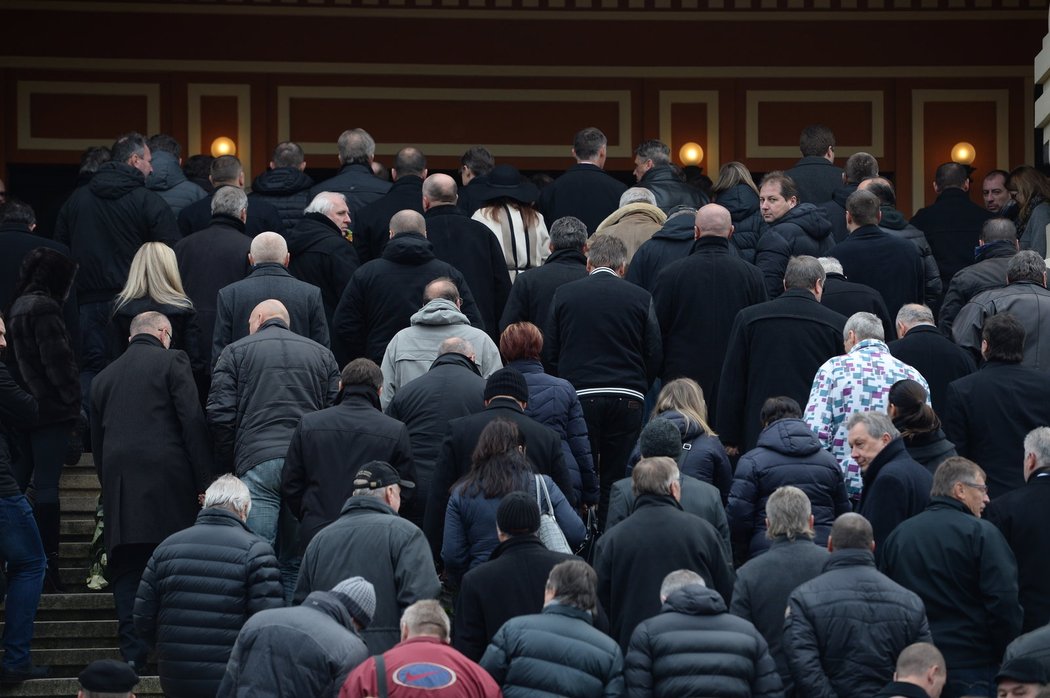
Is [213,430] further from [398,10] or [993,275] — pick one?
[398,10]

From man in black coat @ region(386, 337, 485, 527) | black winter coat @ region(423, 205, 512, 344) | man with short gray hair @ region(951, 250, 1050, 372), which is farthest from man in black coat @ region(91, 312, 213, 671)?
man with short gray hair @ region(951, 250, 1050, 372)

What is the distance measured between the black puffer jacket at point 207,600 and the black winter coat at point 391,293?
8.66ft

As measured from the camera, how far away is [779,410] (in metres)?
→ 9.84

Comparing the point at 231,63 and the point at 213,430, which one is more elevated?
the point at 231,63

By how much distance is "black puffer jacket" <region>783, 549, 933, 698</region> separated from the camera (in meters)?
8.45

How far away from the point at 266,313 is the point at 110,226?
2.28 meters

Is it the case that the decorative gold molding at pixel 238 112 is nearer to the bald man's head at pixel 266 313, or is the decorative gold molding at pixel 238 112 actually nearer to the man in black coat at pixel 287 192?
the man in black coat at pixel 287 192

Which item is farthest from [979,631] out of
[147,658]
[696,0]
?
[696,0]

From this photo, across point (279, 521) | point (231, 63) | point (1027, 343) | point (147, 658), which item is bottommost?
point (147, 658)

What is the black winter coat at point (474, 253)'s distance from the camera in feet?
40.6

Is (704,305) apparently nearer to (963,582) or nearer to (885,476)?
(885,476)

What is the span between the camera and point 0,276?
40.5ft

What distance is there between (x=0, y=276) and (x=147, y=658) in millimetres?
2895

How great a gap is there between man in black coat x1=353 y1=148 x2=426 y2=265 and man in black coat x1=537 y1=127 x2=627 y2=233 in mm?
930
